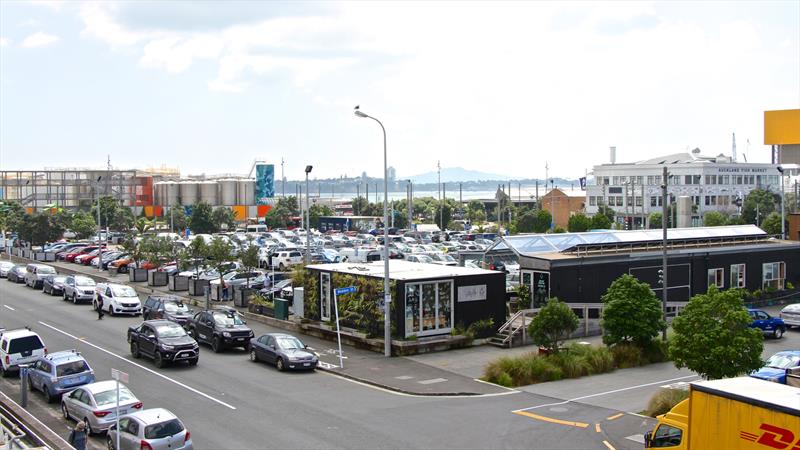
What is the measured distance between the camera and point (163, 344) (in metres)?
29.6

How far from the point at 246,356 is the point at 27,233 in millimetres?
49530

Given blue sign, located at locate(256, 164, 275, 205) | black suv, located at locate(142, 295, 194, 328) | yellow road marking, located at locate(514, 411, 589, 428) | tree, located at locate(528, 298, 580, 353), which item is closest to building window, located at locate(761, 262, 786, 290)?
tree, located at locate(528, 298, 580, 353)

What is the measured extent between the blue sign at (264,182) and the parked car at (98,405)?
139 metres

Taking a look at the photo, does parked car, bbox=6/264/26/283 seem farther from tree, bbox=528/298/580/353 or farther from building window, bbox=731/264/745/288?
building window, bbox=731/264/745/288

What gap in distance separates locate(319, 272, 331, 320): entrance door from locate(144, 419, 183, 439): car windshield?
17.7 m

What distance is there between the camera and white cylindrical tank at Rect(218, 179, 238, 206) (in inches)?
6191

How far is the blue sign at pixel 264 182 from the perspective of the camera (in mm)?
160375

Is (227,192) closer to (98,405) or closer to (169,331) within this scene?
(169,331)

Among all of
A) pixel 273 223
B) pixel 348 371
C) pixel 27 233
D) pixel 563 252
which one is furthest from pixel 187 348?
pixel 273 223

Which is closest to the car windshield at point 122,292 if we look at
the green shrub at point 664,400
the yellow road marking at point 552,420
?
the yellow road marking at point 552,420

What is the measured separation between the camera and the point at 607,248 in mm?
41531

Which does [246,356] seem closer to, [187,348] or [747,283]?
[187,348]

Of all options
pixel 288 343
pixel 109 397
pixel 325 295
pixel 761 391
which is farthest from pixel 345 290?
pixel 761 391

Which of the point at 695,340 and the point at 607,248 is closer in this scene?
Result: the point at 695,340
